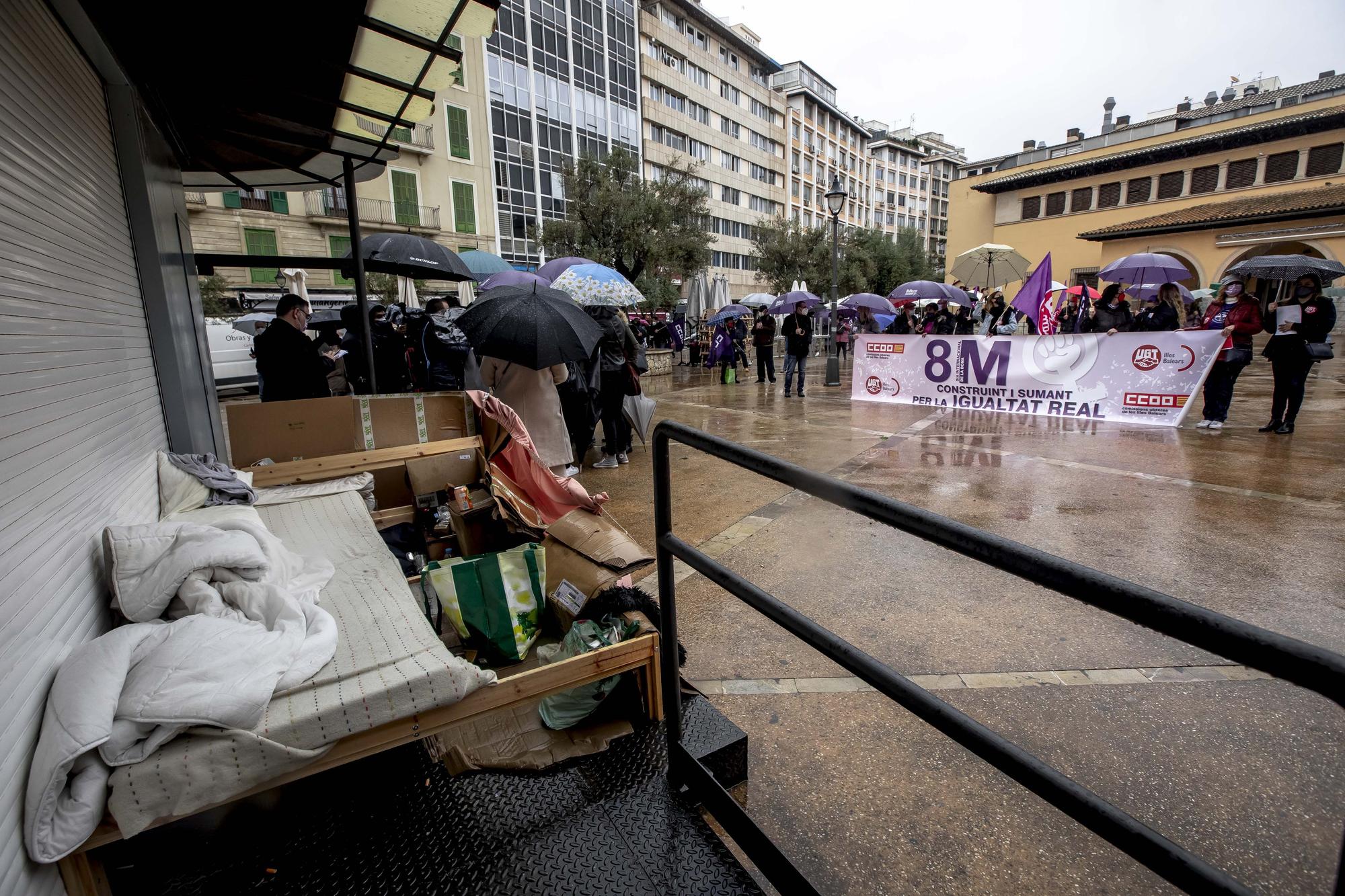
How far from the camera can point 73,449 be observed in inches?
82.1

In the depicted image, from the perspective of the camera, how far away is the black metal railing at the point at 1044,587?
2.38 ft

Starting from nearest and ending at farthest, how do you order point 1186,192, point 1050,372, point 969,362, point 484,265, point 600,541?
1. point 600,541
2. point 1050,372
3. point 969,362
4. point 484,265
5. point 1186,192

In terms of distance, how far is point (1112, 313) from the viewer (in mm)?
10258

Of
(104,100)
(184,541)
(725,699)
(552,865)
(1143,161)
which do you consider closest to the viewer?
(552,865)

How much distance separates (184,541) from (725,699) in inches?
83.3

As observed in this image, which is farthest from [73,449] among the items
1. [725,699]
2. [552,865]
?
[725,699]

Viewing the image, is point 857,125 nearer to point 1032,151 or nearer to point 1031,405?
point 1032,151

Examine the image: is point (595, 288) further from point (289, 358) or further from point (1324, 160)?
point (1324, 160)

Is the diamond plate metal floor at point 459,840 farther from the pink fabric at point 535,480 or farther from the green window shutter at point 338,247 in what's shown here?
the green window shutter at point 338,247

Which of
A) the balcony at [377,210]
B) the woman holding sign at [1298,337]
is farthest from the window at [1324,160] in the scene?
the balcony at [377,210]

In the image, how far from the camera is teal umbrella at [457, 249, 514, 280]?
11234 millimetres

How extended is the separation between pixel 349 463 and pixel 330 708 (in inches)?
104

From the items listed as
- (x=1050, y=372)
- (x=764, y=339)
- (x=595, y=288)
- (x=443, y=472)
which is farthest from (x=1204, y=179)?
(x=443, y=472)

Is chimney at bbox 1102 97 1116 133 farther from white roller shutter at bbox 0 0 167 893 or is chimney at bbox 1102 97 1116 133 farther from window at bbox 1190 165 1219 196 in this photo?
white roller shutter at bbox 0 0 167 893
